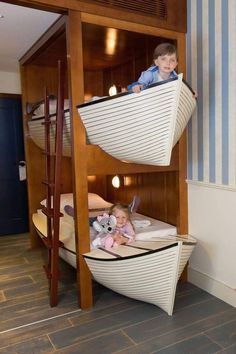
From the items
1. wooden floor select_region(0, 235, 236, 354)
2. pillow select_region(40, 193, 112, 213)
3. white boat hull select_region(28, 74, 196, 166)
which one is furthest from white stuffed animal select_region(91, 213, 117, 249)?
pillow select_region(40, 193, 112, 213)

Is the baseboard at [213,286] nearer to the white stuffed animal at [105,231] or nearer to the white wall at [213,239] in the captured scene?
the white wall at [213,239]

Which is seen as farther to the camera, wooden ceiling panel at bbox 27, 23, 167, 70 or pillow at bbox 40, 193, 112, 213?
pillow at bbox 40, 193, 112, 213

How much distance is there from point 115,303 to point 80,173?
41.9 inches

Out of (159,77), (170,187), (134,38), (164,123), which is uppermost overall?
(134,38)

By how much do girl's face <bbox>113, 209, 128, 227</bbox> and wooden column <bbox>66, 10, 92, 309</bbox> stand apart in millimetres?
307

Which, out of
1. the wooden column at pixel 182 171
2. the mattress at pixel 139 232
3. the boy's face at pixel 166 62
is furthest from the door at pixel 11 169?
the boy's face at pixel 166 62

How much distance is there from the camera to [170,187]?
108 inches

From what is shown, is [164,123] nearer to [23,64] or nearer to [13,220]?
[23,64]

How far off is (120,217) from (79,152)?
65 centimetres

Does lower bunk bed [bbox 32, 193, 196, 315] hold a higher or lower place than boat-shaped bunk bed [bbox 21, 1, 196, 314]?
lower

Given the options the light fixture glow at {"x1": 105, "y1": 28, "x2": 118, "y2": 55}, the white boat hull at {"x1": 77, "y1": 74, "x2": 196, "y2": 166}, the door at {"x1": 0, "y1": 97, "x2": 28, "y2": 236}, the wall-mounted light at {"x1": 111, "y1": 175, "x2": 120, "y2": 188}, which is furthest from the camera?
the door at {"x1": 0, "y1": 97, "x2": 28, "y2": 236}

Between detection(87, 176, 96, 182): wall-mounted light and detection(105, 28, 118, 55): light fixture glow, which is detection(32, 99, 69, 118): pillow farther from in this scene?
detection(87, 176, 96, 182): wall-mounted light

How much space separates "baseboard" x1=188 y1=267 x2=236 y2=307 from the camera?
7.36 feet

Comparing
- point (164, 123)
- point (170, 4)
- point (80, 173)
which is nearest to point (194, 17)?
point (170, 4)
